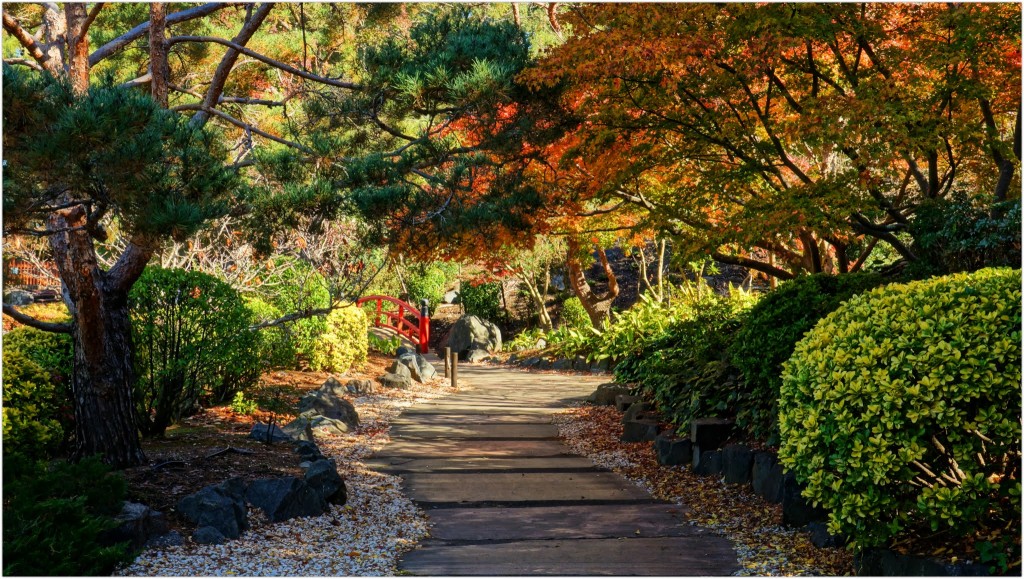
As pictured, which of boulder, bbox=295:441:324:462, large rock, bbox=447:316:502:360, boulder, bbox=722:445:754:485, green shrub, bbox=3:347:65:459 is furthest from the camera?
large rock, bbox=447:316:502:360

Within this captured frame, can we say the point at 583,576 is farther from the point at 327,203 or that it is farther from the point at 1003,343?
the point at 327,203

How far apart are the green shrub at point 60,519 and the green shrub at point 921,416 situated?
336 centimetres

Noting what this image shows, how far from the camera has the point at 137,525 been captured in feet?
13.9

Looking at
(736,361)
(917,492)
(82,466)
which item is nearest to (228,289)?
(82,466)

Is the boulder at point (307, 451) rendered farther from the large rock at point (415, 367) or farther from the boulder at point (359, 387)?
the large rock at point (415, 367)

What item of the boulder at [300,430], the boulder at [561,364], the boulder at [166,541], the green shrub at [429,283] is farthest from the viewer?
the green shrub at [429,283]

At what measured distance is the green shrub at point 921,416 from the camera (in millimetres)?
3633

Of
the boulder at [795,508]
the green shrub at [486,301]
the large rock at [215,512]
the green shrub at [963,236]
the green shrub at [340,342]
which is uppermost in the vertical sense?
the green shrub at [486,301]

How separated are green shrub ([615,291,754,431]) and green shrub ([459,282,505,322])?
44.4 feet

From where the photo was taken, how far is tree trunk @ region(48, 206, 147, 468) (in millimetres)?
5250

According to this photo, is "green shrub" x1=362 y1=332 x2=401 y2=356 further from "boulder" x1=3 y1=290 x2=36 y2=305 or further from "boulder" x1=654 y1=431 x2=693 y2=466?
"boulder" x1=654 y1=431 x2=693 y2=466

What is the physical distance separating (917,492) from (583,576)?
1680mm

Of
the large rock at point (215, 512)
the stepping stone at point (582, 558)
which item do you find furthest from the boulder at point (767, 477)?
the large rock at point (215, 512)

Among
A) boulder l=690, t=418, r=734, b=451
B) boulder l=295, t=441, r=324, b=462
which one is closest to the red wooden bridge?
boulder l=295, t=441, r=324, b=462
